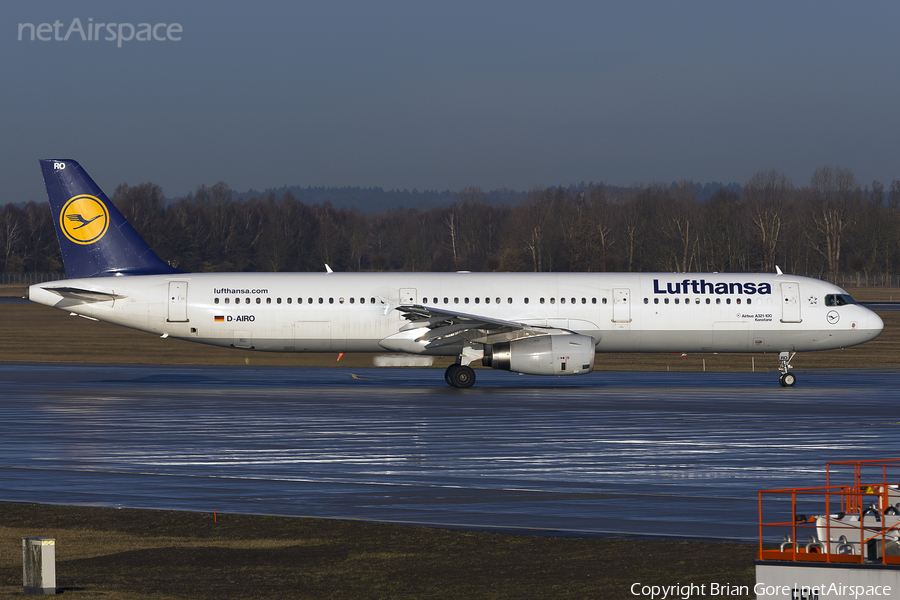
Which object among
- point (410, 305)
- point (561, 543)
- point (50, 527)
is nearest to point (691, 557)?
point (561, 543)

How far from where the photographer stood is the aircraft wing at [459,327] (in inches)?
1320

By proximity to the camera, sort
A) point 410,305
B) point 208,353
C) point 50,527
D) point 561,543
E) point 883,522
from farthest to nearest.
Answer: point 208,353 → point 410,305 → point 50,527 → point 561,543 → point 883,522

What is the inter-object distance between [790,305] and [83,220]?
2435 centimetres

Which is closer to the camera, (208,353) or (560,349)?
(560,349)

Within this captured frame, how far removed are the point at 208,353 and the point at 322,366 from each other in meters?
8.36

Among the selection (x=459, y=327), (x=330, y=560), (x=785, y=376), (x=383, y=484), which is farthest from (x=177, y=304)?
(x=330, y=560)

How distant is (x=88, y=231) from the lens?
36.7m

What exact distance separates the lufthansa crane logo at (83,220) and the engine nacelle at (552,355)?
48.2ft

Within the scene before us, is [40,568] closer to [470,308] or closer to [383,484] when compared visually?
[383,484]

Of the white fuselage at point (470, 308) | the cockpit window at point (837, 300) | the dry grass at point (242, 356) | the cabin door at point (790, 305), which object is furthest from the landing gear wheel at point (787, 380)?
the dry grass at point (242, 356)

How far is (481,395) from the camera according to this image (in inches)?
1283

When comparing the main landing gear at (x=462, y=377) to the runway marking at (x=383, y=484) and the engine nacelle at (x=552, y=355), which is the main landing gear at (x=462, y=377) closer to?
the engine nacelle at (x=552, y=355)

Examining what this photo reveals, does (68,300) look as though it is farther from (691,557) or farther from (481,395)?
(691,557)

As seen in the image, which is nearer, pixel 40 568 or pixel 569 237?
pixel 40 568
